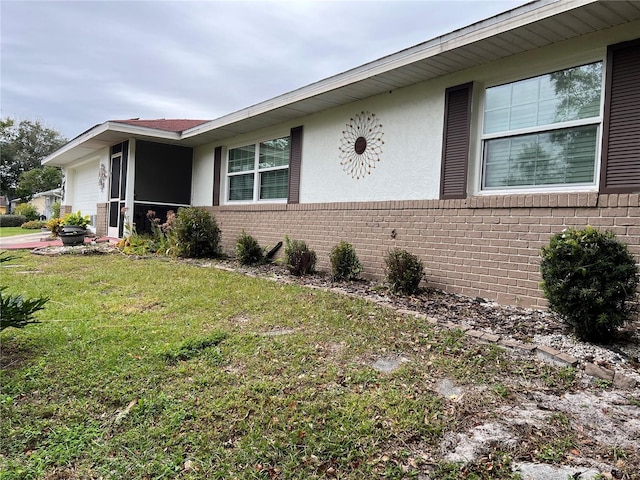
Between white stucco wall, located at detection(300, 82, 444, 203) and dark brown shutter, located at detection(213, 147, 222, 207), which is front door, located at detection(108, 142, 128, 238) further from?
white stucco wall, located at detection(300, 82, 444, 203)

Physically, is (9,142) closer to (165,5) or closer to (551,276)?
(165,5)

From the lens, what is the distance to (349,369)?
3100 millimetres

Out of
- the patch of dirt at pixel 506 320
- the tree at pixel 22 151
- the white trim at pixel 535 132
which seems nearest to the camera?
the patch of dirt at pixel 506 320

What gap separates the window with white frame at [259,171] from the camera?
9102 mm

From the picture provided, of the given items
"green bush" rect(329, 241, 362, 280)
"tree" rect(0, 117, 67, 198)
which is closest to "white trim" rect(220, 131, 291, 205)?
"green bush" rect(329, 241, 362, 280)

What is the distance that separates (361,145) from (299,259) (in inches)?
88.7

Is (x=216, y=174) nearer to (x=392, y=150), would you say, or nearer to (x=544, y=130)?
(x=392, y=150)

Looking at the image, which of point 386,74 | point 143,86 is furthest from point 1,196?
point 386,74

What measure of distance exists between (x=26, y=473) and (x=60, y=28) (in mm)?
8991

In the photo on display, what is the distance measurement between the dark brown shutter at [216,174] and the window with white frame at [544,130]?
742 centimetres

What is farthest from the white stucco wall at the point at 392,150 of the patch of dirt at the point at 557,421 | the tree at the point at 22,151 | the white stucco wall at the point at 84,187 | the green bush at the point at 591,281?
the tree at the point at 22,151

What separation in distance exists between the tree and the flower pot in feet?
134

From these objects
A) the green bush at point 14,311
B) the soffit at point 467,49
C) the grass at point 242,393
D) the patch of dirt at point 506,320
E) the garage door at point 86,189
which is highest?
the soffit at point 467,49

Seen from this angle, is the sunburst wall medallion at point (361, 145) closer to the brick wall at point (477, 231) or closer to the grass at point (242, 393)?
the brick wall at point (477, 231)
